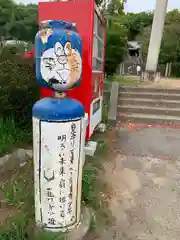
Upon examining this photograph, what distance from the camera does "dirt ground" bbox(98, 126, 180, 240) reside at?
9.29 feet

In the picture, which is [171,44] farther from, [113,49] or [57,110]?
[57,110]

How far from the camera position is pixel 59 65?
2107 mm

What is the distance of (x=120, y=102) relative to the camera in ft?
24.8

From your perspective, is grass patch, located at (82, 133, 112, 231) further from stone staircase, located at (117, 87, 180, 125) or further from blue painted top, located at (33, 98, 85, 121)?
stone staircase, located at (117, 87, 180, 125)

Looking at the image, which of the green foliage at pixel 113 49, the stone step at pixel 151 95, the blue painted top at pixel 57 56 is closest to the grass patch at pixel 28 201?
the blue painted top at pixel 57 56

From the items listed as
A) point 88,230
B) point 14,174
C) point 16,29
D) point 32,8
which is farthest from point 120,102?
point 32,8

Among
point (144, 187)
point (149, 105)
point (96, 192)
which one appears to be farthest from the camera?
point (149, 105)

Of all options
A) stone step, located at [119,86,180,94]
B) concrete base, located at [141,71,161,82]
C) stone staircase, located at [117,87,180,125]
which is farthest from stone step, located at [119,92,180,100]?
concrete base, located at [141,71,161,82]

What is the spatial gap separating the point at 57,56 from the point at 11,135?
2.18 m

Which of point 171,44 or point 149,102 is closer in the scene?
point 149,102

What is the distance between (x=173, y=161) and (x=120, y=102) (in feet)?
10.7

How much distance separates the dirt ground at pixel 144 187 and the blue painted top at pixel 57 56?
5.02 ft

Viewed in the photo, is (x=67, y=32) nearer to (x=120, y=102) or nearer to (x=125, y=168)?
(x=125, y=168)

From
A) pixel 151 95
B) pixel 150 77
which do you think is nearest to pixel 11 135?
pixel 151 95
